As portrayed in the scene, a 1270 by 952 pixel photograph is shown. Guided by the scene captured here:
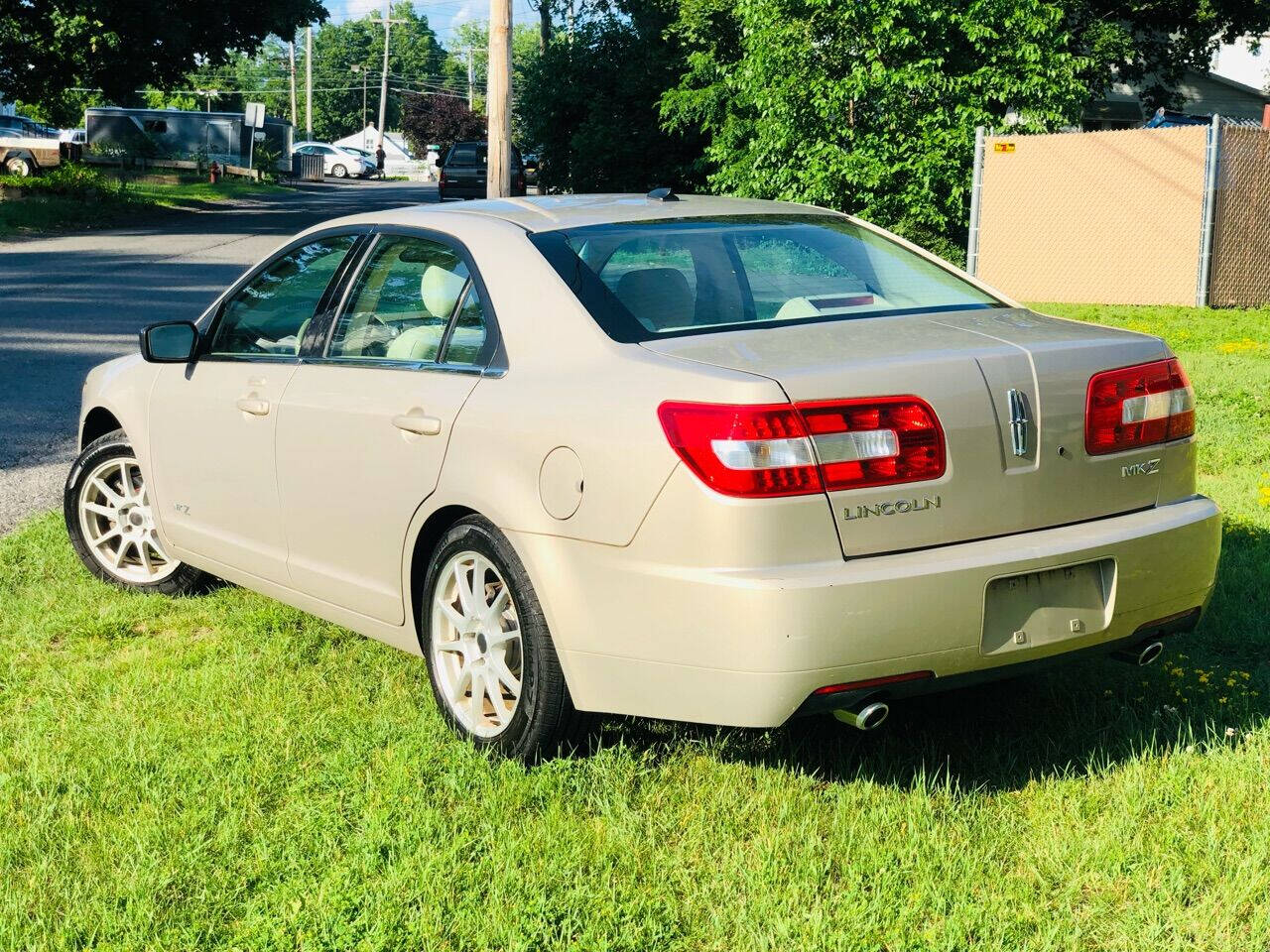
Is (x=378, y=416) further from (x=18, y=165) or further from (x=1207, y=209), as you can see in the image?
(x=18, y=165)

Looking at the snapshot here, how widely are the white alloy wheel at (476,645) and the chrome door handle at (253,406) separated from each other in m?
1.12

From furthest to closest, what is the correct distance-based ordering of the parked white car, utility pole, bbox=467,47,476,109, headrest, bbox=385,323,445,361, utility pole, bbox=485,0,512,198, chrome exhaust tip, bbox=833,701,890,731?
1. utility pole, bbox=467,47,476,109
2. the parked white car
3. utility pole, bbox=485,0,512,198
4. headrest, bbox=385,323,445,361
5. chrome exhaust tip, bbox=833,701,890,731

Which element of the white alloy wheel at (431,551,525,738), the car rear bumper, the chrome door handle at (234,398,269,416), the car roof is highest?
the car roof

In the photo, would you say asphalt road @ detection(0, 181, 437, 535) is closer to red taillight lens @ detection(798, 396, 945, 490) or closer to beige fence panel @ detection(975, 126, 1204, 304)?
red taillight lens @ detection(798, 396, 945, 490)

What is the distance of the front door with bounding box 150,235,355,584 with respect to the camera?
483 cm

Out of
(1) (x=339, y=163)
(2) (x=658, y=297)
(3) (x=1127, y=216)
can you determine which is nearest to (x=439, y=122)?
(1) (x=339, y=163)

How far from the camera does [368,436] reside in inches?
168

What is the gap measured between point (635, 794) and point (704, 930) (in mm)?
674

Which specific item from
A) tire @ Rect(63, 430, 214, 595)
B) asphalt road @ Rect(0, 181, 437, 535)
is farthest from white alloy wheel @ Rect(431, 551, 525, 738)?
asphalt road @ Rect(0, 181, 437, 535)

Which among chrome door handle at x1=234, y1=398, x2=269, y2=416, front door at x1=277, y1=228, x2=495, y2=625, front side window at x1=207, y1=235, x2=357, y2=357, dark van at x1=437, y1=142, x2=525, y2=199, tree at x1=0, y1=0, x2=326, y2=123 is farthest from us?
dark van at x1=437, y1=142, x2=525, y2=199

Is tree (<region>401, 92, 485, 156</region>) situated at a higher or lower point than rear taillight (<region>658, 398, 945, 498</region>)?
higher

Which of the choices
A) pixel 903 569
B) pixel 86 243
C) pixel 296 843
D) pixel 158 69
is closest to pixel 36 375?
pixel 296 843

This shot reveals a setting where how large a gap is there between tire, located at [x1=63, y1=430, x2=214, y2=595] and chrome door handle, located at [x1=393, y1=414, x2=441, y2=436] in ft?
6.40

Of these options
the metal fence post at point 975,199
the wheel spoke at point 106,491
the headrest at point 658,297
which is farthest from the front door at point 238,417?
the metal fence post at point 975,199
